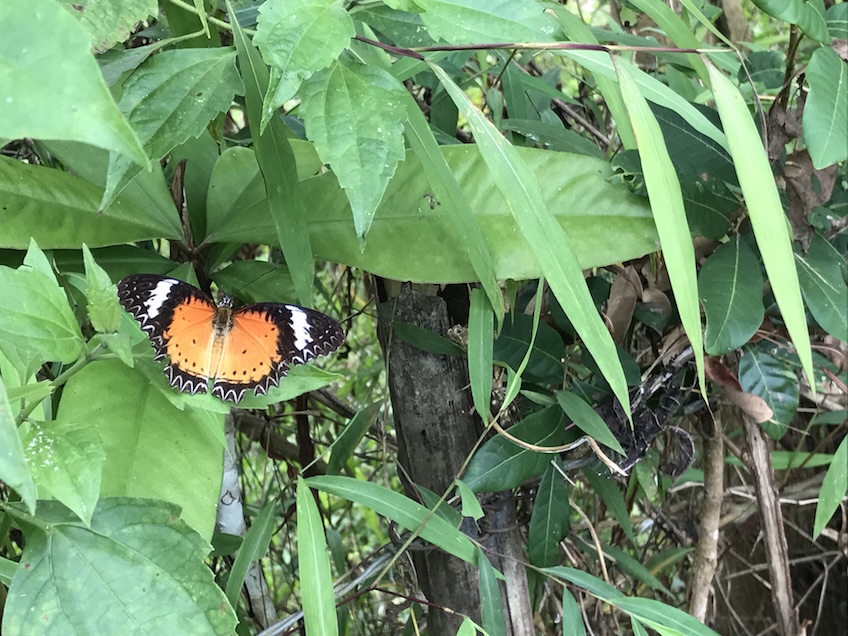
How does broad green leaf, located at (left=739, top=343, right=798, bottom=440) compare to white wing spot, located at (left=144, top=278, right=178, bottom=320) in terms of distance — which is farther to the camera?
broad green leaf, located at (left=739, top=343, right=798, bottom=440)

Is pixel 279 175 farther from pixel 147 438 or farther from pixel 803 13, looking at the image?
pixel 803 13

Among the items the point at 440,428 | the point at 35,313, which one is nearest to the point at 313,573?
the point at 440,428

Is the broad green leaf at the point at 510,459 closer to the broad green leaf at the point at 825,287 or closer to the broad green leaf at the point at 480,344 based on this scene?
the broad green leaf at the point at 480,344

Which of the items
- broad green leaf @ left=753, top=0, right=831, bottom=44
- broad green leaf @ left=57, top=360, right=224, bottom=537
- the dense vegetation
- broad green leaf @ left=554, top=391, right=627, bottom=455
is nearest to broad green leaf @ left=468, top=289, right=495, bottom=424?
the dense vegetation

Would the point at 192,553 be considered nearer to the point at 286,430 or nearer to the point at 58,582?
the point at 58,582

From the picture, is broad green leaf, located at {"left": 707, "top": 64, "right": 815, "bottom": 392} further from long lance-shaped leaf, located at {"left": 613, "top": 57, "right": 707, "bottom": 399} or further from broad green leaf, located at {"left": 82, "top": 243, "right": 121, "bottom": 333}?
broad green leaf, located at {"left": 82, "top": 243, "right": 121, "bottom": 333}

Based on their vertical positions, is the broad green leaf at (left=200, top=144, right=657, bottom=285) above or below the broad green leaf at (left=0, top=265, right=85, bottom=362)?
below

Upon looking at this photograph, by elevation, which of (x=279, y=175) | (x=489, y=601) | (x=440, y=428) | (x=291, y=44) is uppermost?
(x=291, y=44)

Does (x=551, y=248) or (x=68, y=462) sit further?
(x=551, y=248)
